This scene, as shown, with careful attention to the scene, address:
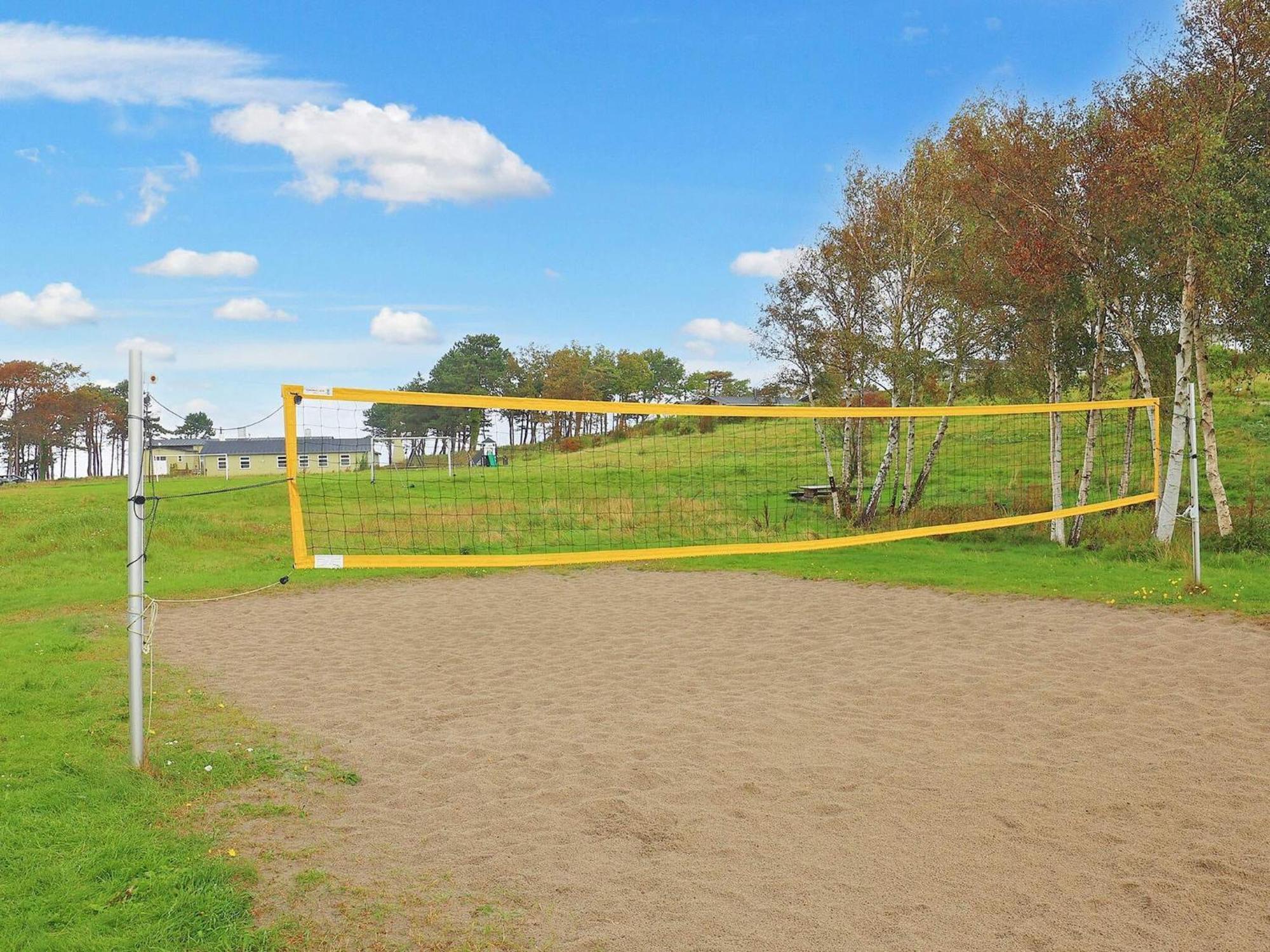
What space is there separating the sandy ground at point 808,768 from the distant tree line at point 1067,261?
6.61m

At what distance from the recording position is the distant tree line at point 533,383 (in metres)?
55.8

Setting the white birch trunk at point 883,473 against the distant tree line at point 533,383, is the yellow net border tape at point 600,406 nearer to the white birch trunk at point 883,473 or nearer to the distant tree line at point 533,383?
the white birch trunk at point 883,473

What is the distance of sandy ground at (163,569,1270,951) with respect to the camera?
148 inches

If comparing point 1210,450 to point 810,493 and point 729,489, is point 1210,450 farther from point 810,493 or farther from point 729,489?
point 729,489

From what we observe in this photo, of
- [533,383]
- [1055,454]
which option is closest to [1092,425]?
[1055,454]

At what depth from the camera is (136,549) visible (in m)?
5.07

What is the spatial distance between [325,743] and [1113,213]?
547 inches

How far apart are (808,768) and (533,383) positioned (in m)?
57.0

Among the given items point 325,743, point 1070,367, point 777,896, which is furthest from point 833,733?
point 1070,367

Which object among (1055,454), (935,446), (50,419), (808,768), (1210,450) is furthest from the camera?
Answer: (50,419)

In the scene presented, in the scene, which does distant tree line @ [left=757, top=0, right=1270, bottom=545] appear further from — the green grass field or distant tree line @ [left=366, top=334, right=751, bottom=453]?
distant tree line @ [left=366, top=334, right=751, bottom=453]

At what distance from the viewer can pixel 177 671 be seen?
7859mm

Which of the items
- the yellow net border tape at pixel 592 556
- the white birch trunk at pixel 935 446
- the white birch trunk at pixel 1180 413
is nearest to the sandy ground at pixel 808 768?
the yellow net border tape at pixel 592 556

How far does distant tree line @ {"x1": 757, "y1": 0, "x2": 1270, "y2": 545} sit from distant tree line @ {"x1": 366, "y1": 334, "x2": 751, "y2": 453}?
30377mm
